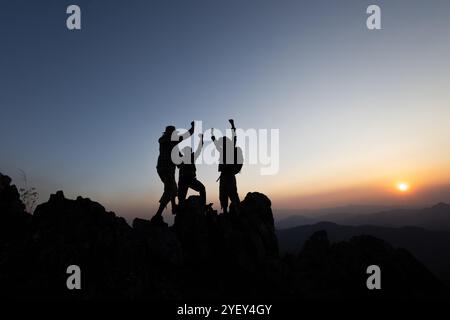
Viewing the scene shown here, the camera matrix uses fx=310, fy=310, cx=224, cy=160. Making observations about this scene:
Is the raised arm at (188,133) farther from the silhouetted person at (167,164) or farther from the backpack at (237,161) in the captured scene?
the backpack at (237,161)

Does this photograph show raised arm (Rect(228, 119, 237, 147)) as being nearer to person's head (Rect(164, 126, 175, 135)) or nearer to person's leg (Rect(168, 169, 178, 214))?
person's head (Rect(164, 126, 175, 135))

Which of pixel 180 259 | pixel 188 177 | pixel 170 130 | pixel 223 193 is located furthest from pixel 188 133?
pixel 180 259

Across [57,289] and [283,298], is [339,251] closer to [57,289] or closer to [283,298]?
[283,298]

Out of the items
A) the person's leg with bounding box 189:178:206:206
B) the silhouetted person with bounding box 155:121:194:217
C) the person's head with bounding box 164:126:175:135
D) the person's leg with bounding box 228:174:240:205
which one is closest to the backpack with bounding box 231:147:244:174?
the person's leg with bounding box 228:174:240:205

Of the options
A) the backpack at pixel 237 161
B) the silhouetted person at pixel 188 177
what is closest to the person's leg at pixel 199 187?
the silhouetted person at pixel 188 177

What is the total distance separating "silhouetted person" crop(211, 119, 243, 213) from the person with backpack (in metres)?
2.24

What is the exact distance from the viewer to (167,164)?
672 inches

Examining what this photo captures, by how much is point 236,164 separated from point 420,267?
12521 millimetres

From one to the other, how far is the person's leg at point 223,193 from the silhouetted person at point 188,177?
1.13 m

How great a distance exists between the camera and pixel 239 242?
17.6 metres

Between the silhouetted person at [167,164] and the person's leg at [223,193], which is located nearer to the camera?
the silhouetted person at [167,164]

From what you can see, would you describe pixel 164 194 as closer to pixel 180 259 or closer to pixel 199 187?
pixel 199 187

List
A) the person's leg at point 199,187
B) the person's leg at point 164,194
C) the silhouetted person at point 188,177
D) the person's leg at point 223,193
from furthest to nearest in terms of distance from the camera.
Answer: the person's leg at point 223,193 → the person's leg at point 199,187 → the silhouetted person at point 188,177 → the person's leg at point 164,194

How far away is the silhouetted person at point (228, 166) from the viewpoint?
18.0m
